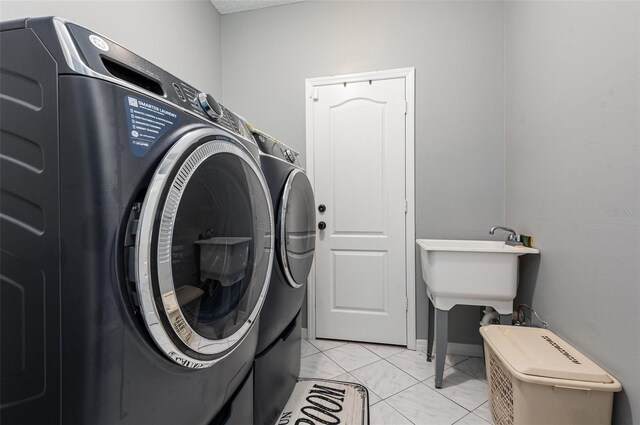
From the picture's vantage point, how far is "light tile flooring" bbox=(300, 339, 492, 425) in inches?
Answer: 53.7

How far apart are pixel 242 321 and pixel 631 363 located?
3.94 feet

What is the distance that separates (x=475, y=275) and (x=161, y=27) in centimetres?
242

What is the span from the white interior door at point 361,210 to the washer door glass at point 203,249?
1273 mm

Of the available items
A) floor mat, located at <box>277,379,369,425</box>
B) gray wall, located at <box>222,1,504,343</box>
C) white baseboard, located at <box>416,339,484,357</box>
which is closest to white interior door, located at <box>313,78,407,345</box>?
gray wall, located at <box>222,1,504,343</box>

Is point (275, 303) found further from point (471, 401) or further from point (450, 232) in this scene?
point (450, 232)

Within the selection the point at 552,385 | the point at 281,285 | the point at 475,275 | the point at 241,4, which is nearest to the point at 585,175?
the point at 475,275

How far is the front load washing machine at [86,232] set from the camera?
1.47ft

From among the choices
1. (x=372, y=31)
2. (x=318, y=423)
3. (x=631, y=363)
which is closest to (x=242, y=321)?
(x=318, y=423)

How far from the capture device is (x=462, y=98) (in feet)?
6.54

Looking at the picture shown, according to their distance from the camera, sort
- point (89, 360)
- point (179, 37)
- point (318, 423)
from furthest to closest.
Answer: point (179, 37), point (318, 423), point (89, 360)

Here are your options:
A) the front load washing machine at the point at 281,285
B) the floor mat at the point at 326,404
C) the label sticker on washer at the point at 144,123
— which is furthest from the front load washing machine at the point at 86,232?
the floor mat at the point at 326,404

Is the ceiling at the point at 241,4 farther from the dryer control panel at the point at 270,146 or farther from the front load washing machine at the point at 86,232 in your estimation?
the front load washing machine at the point at 86,232

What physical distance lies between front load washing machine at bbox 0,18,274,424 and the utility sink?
135 centimetres

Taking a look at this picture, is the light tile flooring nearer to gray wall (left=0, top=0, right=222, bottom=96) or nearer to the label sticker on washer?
the label sticker on washer
